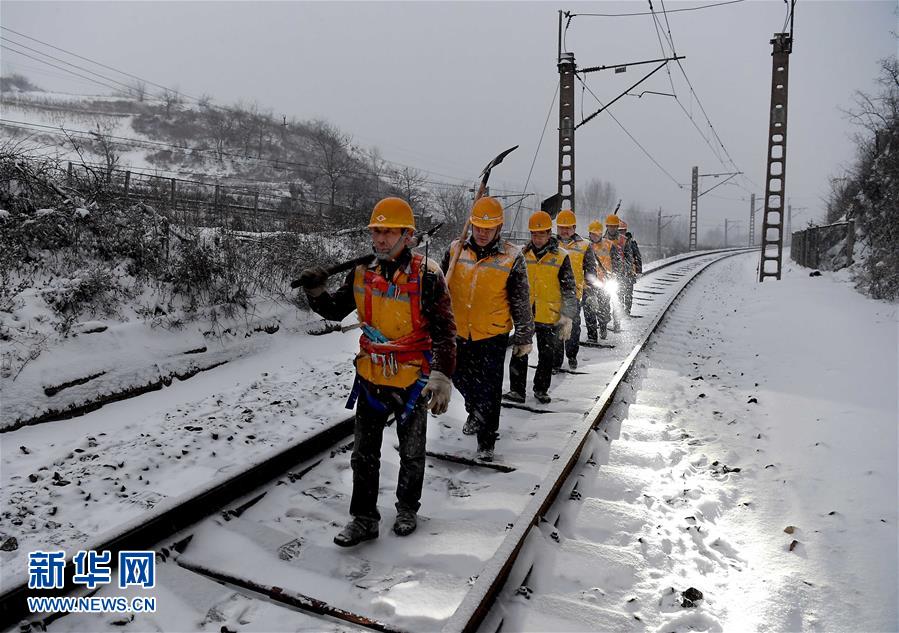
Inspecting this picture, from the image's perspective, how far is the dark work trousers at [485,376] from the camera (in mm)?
4543

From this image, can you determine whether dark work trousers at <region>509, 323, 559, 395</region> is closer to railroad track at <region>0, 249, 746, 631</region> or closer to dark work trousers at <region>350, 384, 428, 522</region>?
railroad track at <region>0, 249, 746, 631</region>

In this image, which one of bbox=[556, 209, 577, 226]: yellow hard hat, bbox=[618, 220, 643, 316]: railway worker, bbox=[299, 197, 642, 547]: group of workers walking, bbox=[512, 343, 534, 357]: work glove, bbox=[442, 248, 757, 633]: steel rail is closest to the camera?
bbox=[442, 248, 757, 633]: steel rail

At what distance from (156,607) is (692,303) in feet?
49.1

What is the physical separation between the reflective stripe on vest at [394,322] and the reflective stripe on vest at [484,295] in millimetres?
1304

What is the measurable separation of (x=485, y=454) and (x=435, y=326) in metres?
1.67

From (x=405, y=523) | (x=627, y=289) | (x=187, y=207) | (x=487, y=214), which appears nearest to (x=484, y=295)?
(x=487, y=214)

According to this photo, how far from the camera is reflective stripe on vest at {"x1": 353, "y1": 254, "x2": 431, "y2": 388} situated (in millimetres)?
3205

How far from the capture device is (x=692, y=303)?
14977mm

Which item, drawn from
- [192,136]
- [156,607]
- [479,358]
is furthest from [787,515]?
[192,136]

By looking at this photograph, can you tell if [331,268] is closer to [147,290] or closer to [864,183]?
[147,290]

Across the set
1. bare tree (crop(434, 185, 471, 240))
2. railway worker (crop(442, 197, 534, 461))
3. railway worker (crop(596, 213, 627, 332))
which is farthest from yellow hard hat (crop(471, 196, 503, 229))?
bare tree (crop(434, 185, 471, 240))

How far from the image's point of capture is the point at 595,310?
9570 mm

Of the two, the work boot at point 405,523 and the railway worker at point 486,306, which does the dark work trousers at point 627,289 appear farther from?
the work boot at point 405,523

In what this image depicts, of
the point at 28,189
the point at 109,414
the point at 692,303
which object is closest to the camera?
the point at 109,414
